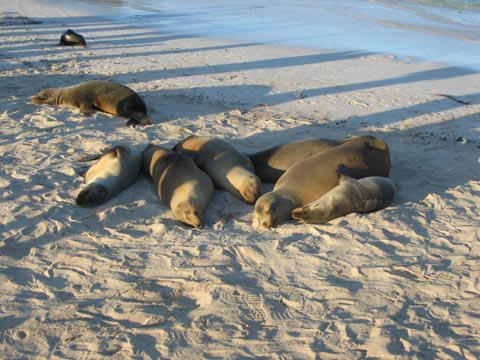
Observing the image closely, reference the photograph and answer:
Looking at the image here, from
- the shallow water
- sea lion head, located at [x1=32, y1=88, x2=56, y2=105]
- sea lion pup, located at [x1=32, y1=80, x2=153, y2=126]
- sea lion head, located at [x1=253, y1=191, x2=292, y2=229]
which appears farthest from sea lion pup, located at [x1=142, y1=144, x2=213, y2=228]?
the shallow water

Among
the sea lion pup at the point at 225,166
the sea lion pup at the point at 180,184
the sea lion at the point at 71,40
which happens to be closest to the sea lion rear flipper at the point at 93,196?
the sea lion pup at the point at 180,184

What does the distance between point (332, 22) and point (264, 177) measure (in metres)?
13.0

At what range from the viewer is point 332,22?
17.0 meters

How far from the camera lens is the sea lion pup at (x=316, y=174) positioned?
176 inches

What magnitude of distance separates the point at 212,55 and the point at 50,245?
7958mm

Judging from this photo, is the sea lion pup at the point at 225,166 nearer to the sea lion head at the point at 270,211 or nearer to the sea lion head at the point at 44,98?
the sea lion head at the point at 270,211

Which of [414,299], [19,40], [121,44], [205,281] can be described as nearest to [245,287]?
[205,281]

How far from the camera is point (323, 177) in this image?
4.86m

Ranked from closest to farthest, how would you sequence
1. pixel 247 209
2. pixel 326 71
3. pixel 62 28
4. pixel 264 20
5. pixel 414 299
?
pixel 414 299
pixel 247 209
pixel 326 71
pixel 62 28
pixel 264 20

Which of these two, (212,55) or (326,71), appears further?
(212,55)

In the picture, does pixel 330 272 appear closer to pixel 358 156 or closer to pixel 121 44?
pixel 358 156

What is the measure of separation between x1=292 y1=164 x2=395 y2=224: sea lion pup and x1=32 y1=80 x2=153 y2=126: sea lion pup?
125 inches

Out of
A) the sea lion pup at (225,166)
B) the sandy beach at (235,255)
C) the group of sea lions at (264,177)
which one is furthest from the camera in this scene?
the sea lion pup at (225,166)

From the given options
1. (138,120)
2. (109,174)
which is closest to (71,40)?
(138,120)
